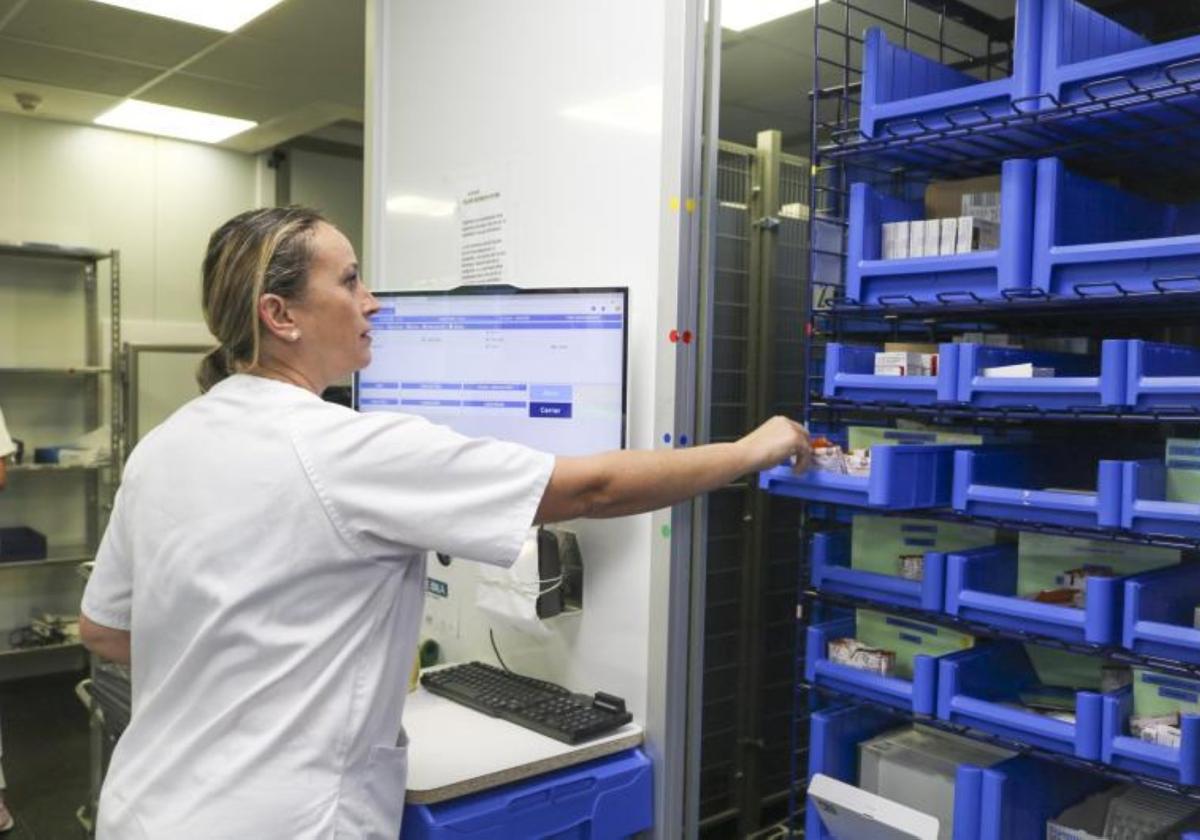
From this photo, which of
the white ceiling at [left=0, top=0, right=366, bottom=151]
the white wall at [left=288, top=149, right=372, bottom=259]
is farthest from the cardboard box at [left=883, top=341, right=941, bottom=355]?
the white wall at [left=288, top=149, right=372, bottom=259]

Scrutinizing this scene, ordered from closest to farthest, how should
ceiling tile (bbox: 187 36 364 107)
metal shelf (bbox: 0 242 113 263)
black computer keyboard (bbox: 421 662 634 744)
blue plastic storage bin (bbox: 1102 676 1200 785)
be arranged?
blue plastic storage bin (bbox: 1102 676 1200 785), black computer keyboard (bbox: 421 662 634 744), ceiling tile (bbox: 187 36 364 107), metal shelf (bbox: 0 242 113 263)

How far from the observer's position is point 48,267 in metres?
4.78

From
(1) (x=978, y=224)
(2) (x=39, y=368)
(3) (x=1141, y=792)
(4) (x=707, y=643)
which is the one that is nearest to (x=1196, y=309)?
(1) (x=978, y=224)

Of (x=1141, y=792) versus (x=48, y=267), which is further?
(x=48, y=267)

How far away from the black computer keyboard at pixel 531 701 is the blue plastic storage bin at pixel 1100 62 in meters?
1.16

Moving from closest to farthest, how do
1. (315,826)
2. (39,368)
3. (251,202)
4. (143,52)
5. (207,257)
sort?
(315,826) < (207,257) < (143,52) < (39,368) < (251,202)

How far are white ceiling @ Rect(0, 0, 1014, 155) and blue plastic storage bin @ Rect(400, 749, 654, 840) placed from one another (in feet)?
7.07

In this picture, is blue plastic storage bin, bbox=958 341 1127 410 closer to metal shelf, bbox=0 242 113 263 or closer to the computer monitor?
the computer monitor

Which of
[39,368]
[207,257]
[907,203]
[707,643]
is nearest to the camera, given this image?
[207,257]

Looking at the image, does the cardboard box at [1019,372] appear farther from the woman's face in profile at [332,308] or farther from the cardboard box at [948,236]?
the woman's face in profile at [332,308]

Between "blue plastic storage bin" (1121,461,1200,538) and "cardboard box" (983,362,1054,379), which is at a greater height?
"cardboard box" (983,362,1054,379)

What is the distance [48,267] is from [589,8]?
3.98m

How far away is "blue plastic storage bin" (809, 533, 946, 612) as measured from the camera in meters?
1.37

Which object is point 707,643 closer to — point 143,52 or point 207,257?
point 207,257
